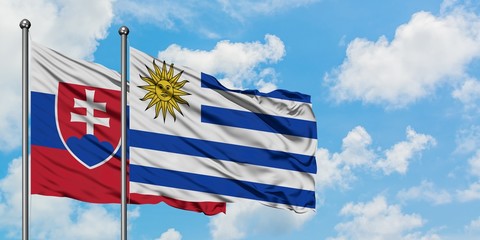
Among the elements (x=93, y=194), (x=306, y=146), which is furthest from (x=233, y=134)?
(x=93, y=194)

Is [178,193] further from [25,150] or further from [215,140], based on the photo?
[25,150]

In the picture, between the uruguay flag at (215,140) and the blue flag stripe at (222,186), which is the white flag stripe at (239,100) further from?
the blue flag stripe at (222,186)

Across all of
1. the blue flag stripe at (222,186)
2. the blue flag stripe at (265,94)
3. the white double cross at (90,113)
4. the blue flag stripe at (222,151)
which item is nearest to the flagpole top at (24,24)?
the white double cross at (90,113)

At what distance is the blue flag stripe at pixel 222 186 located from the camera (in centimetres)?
2070

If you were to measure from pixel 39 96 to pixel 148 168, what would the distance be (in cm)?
281

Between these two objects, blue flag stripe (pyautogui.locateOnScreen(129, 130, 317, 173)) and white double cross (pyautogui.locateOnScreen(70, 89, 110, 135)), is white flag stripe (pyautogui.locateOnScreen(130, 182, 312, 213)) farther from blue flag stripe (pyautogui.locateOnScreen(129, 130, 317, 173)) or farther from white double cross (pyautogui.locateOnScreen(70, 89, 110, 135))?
white double cross (pyautogui.locateOnScreen(70, 89, 110, 135))

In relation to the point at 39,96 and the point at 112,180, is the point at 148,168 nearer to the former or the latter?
the point at 112,180

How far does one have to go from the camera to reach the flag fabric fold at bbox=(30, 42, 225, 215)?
19.8 m

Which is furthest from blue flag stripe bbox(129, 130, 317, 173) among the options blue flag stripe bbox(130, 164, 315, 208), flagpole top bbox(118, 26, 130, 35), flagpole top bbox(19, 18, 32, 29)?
flagpole top bbox(19, 18, 32, 29)

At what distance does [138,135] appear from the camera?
67.9ft

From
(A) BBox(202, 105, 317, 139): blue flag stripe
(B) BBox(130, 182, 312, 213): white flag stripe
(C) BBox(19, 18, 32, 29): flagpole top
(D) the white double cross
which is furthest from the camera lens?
(A) BBox(202, 105, 317, 139): blue flag stripe

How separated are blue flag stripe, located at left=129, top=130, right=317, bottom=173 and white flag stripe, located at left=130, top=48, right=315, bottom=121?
92cm

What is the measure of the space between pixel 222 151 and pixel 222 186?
0.80 meters

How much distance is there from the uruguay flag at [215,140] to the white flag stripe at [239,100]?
0.07 feet
